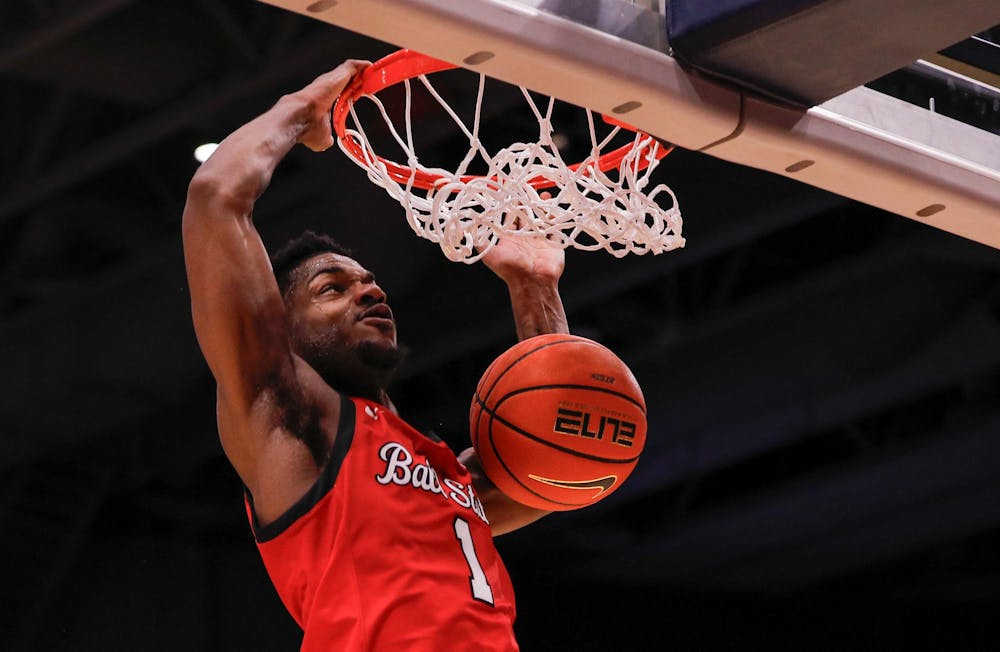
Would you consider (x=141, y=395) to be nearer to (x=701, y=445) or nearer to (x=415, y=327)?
(x=415, y=327)

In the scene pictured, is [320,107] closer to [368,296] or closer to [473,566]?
[368,296]

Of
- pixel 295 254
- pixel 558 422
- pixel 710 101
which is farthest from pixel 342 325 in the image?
pixel 710 101

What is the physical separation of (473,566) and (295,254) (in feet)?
2.47

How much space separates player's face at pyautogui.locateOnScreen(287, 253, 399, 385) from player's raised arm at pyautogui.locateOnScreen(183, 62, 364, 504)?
Result: 0.19 metres

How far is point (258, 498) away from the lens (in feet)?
7.92

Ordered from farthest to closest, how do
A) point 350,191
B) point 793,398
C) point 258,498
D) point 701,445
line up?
point 701,445 → point 793,398 → point 350,191 → point 258,498

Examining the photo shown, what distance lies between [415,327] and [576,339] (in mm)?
3288

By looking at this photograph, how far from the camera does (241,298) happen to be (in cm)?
229

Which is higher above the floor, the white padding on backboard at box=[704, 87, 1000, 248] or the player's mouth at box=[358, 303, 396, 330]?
the white padding on backboard at box=[704, 87, 1000, 248]

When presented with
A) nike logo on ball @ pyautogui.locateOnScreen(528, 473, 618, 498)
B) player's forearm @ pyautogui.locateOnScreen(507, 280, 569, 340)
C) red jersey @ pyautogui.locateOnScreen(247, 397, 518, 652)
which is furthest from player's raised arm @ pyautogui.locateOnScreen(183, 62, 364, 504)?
player's forearm @ pyautogui.locateOnScreen(507, 280, 569, 340)

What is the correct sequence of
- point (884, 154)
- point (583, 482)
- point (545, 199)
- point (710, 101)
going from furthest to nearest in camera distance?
point (545, 199)
point (583, 482)
point (884, 154)
point (710, 101)

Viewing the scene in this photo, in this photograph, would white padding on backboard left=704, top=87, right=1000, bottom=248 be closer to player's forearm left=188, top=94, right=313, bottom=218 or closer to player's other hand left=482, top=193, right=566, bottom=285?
player's forearm left=188, top=94, right=313, bottom=218

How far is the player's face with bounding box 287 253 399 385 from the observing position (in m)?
2.60

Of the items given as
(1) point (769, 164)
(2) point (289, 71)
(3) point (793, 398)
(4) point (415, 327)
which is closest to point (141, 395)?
(4) point (415, 327)
